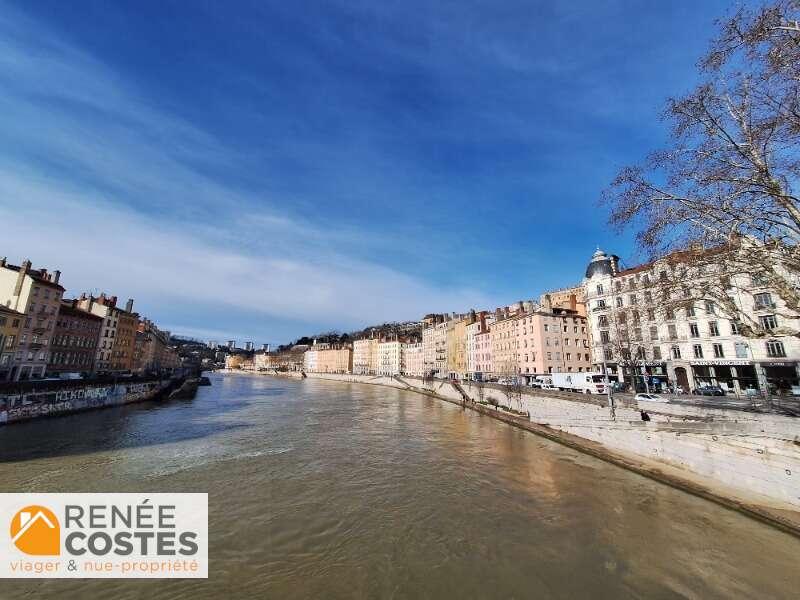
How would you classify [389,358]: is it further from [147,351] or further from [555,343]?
[555,343]

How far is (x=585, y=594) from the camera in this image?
366 inches

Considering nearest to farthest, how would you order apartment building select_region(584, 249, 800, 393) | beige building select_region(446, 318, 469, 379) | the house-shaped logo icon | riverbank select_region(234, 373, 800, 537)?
the house-shaped logo icon
riverbank select_region(234, 373, 800, 537)
apartment building select_region(584, 249, 800, 393)
beige building select_region(446, 318, 469, 379)

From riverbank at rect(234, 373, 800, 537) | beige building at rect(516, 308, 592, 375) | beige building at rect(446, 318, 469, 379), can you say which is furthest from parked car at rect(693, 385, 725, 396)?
beige building at rect(446, 318, 469, 379)

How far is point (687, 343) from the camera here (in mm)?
39781

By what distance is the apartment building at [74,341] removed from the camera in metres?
53.6

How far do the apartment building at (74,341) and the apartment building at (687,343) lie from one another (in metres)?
72.5

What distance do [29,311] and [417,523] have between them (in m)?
58.5

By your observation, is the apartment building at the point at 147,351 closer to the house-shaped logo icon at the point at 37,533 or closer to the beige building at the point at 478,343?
the beige building at the point at 478,343

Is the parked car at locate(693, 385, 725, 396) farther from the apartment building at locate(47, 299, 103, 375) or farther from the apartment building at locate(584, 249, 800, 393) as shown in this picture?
the apartment building at locate(47, 299, 103, 375)

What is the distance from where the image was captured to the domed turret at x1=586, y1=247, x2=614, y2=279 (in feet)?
166

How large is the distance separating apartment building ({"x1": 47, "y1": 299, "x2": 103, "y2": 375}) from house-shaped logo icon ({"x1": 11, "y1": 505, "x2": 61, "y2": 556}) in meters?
54.4

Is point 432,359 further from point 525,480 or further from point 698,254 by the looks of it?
point 698,254

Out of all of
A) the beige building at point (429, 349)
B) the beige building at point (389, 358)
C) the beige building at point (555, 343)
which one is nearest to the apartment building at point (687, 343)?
the beige building at point (555, 343)

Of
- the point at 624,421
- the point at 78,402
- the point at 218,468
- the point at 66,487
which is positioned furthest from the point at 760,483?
the point at 78,402
